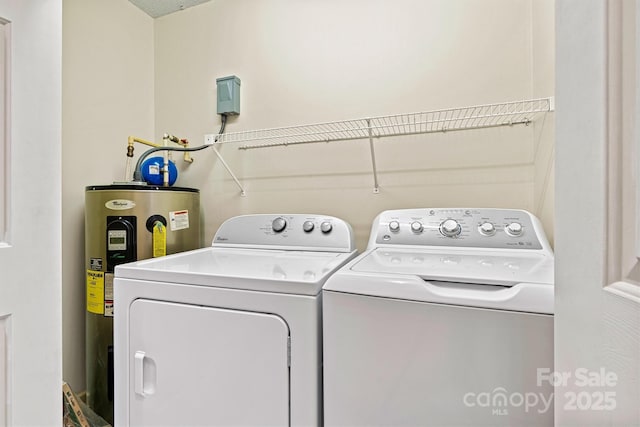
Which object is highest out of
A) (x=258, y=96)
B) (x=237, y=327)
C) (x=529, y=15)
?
(x=529, y=15)

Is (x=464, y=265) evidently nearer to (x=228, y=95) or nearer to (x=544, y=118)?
(x=544, y=118)

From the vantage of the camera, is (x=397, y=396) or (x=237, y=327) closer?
(x=397, y=396)

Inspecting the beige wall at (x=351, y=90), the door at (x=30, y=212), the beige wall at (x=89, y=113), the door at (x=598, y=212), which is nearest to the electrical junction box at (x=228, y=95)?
the beige wall at (x=351, y=90)

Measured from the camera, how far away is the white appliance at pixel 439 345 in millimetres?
725

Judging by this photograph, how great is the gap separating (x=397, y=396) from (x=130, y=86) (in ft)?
7.52

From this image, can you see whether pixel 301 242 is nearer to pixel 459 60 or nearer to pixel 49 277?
pixel 49 277

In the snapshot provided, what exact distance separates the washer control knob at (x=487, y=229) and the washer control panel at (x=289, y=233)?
22.2 inches

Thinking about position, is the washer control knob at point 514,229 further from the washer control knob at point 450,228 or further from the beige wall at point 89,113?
the beige wall at point 89,113

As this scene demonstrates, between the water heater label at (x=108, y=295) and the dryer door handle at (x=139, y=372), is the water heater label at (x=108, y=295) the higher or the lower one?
the higher one

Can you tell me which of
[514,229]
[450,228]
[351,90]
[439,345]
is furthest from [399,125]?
[439,345]

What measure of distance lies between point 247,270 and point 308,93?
3.98 ft

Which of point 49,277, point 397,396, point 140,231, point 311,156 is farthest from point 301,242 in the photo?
point 49,277

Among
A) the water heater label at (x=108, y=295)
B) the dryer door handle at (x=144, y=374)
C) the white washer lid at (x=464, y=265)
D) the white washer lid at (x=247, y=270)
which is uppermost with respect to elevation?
the white washer lid at (x=464, y=265)

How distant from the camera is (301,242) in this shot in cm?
160
